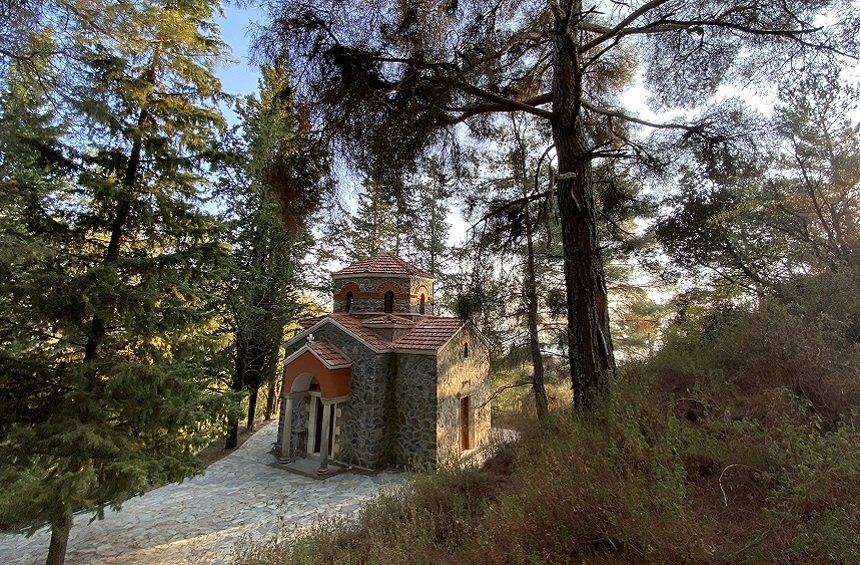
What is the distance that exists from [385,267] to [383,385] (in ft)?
13.5

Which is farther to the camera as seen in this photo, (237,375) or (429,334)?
(237,375)

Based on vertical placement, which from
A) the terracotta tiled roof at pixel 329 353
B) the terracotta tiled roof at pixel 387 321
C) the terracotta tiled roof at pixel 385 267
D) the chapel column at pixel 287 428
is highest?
the terracotta tiled roof at pixel 385 267

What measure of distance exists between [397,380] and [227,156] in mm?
7499

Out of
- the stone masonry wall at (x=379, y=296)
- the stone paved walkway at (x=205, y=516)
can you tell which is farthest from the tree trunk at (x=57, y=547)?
the stone masonry wall at (x=379, y=296)

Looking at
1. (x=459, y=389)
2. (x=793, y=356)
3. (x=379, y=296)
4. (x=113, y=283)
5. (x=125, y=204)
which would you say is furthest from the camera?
(x=379, y=296)

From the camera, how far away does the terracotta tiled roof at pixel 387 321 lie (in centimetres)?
1209

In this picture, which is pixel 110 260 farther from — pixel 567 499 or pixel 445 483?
pixel 567 499

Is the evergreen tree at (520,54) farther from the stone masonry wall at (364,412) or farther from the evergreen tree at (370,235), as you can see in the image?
the evergreen tree at (370,235)

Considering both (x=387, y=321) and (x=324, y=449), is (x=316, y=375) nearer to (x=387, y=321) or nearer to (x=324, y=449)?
(x=324, y=449)

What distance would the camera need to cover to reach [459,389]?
1155 cm

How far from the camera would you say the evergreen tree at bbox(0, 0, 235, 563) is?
4840mm

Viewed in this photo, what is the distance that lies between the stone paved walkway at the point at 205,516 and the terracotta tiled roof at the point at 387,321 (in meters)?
4.43

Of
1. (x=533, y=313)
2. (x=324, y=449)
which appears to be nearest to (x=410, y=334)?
(x=324, y=449)

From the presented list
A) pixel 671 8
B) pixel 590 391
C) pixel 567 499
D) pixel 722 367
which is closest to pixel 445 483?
pixel 590 391
